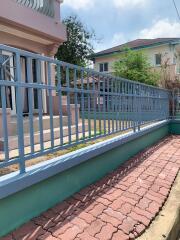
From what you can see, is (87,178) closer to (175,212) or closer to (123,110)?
(175,212)

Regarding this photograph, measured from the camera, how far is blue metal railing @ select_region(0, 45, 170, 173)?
2539 millimetres

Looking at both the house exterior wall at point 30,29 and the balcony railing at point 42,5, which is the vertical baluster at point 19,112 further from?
the balcony railing at point 42,5

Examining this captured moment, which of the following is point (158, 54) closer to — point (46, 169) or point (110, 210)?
point (110, 210)

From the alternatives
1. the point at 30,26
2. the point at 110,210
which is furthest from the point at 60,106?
the point at 30,26

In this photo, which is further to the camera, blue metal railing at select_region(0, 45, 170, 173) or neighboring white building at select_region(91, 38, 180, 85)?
neighboring white building at select_region(91, 38, 180, 85)

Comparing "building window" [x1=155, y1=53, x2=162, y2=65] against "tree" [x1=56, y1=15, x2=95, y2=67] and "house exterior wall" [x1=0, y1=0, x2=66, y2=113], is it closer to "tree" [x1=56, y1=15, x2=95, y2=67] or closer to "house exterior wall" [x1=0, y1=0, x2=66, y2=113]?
"tree" [x1=56, y1=15, x2=95, y2=67]

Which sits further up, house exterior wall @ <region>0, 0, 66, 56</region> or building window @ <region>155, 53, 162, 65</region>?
building window @ <region>155, 53, 162, 65</region>

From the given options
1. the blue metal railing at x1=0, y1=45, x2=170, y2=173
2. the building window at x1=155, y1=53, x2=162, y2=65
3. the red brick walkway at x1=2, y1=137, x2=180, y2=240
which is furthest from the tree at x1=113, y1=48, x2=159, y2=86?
the red brick walkway at x1=2, y1=137, x2=180, y2=240

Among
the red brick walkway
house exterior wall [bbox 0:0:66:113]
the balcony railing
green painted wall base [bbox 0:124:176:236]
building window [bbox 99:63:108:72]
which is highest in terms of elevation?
building window [bbox 99:63:108:72]

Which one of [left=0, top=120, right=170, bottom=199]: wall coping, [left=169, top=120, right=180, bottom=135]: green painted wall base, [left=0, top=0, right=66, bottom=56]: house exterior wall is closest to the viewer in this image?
[left=0, top=120, right=170, bottom=199]: wall coping

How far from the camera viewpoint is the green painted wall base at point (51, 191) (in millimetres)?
2363

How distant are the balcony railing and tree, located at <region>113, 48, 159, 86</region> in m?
10.4

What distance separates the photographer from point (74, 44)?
816 inches

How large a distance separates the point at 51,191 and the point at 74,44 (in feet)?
62.9
